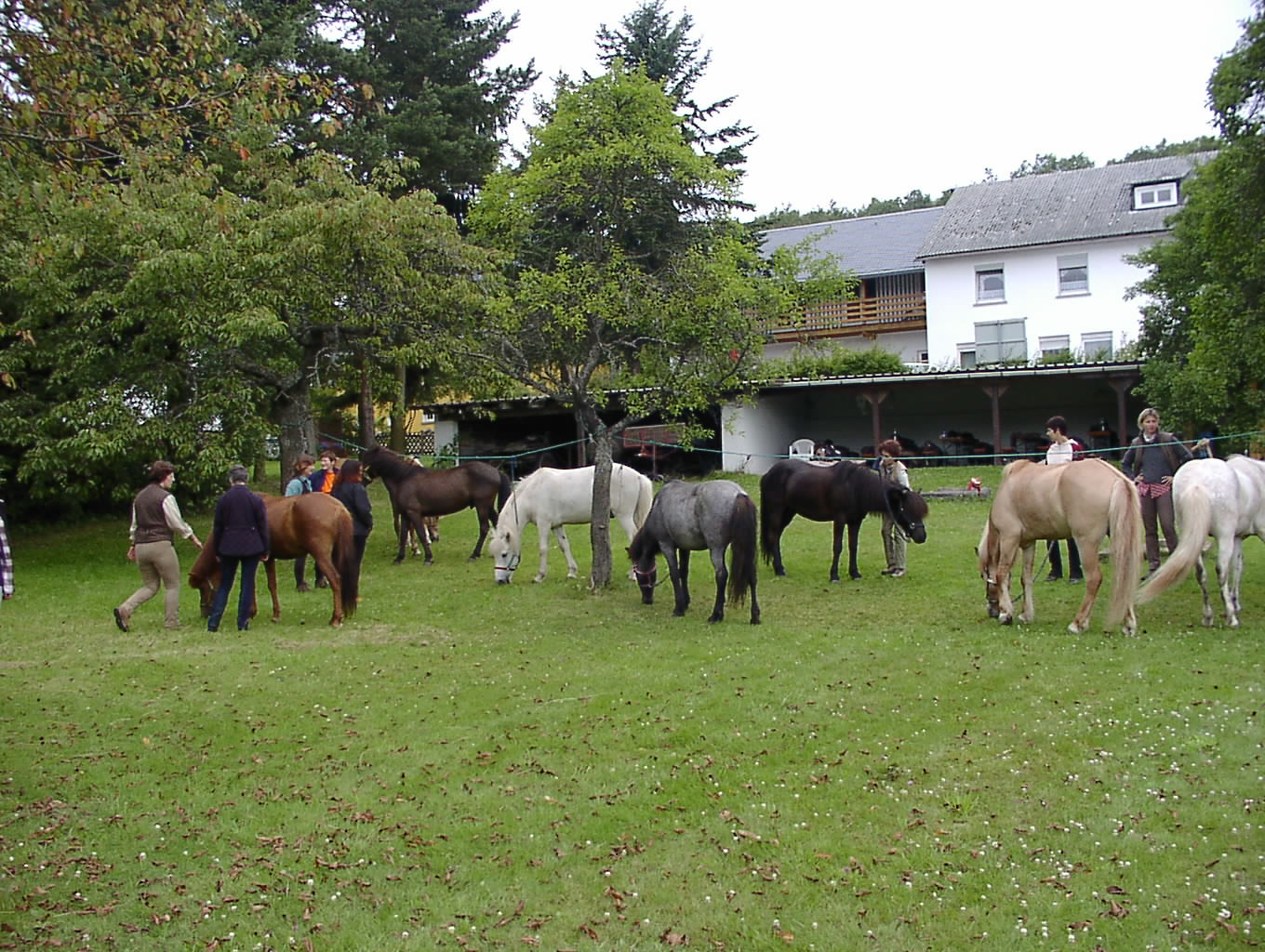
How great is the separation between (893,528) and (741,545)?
12.8 ft

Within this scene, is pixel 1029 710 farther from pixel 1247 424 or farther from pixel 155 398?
pixel 1247 424

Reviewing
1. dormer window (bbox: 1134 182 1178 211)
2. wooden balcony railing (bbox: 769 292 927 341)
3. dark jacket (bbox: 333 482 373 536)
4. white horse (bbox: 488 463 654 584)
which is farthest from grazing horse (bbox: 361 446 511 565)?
dormer window (bbox: 1134 182 1178 211)

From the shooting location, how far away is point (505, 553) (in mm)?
14953

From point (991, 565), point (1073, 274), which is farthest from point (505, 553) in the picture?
point (1073, 274)

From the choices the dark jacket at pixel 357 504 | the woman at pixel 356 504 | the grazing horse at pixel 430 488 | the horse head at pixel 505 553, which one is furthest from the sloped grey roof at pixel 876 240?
the dark jacket at pixel 357 504

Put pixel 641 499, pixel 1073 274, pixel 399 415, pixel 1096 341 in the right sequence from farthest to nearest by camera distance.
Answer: pixel 1073 274, pixel 1096 341, pixel 399 415, pixel 641 499

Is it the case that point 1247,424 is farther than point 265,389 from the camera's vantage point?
Yes

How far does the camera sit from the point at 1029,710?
7.69 metres

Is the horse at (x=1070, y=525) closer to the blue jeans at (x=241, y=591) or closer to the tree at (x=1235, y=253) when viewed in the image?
the tree at (x=1235, y=253)

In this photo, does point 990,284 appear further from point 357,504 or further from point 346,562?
point 346,562

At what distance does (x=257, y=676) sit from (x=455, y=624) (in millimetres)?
2947

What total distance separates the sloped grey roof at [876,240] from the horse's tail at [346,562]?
3120 cm

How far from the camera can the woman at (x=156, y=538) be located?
452 inches

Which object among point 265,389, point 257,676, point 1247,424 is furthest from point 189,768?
point 1247,424
